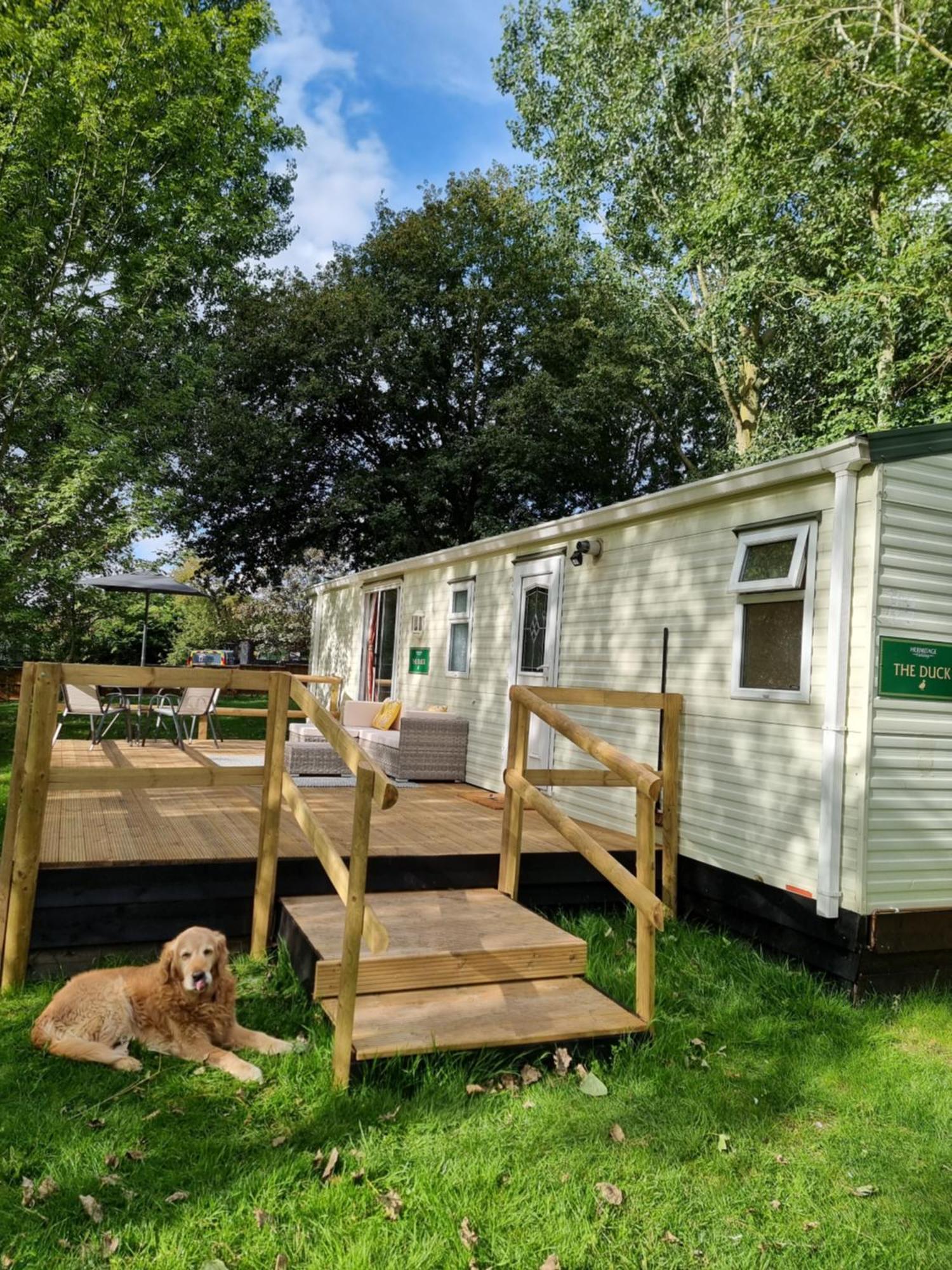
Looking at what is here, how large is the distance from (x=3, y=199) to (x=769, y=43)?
9554mm

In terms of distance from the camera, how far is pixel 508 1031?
2.97 metres

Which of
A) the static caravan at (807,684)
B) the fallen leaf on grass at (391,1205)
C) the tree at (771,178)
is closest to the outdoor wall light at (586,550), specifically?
the static caravan at (807,684)

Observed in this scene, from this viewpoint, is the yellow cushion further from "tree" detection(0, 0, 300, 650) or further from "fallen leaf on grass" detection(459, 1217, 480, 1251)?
"fallen leaf on grass" detection(459, 1217, 480, 1251)

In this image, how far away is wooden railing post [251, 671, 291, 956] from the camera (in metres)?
3.96

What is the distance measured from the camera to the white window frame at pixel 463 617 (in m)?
8.42

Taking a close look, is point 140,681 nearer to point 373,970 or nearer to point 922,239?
point 373,970

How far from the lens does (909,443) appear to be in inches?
154

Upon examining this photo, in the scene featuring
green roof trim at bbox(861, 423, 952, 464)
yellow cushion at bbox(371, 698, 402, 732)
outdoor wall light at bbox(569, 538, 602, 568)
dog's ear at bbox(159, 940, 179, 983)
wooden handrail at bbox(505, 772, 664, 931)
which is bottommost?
dog's ear at bbox(159, 940, 179, 983)

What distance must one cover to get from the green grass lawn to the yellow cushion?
5605 millimetres

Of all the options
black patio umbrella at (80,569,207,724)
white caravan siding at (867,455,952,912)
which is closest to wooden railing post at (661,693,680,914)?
white caravan siding at (867,455,952,912)

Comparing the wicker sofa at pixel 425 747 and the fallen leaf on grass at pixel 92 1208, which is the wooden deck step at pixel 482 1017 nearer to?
the fallen leaf on grass at pixel 92 1208

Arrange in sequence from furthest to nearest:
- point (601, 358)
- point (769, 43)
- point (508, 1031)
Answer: point (601, 358), point (769, 43), point (508, 1031)

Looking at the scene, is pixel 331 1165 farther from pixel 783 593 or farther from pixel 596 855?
pixel 783 593

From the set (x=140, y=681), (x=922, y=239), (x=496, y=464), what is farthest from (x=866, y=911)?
(x=496, y=464)
